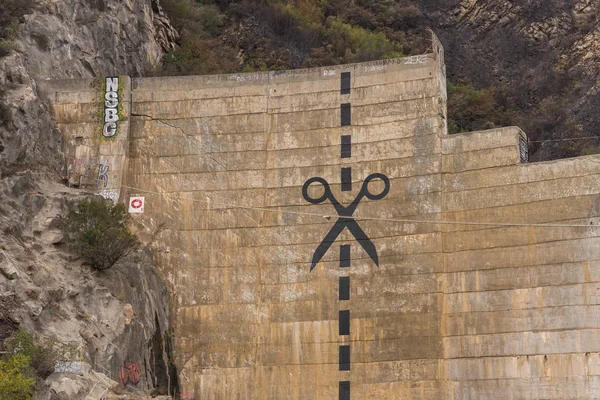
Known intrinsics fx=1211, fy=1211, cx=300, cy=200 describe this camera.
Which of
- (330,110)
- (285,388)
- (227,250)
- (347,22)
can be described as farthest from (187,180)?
(347,22)

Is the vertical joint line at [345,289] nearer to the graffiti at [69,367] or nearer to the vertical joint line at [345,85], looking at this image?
the vertical joint line at [345,85]

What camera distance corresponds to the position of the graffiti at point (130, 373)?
42500 mm

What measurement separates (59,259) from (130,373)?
498cm

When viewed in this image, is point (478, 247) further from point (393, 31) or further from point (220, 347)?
point (393, 31)

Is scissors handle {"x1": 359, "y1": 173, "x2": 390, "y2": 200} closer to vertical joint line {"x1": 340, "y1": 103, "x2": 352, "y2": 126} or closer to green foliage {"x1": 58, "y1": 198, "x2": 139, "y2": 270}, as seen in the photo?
vertical joint line {"x1": 340, "y1": 103, "x2": 352, "y2": 126}

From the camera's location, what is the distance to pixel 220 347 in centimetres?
4672

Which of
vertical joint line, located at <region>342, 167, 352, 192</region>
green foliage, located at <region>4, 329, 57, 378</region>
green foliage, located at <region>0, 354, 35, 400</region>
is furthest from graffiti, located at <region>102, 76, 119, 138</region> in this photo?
green foliage, located at <region>0, 354, 35, 400</region>

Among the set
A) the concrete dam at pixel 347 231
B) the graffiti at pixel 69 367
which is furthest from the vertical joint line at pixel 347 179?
the graffiti at pixel 69 367

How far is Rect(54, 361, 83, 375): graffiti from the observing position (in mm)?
38250

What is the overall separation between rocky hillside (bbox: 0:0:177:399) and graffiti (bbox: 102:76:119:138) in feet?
6.55

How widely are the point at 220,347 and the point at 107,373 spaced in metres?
6.38

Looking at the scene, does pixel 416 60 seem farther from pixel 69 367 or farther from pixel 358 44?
pixel 358 44

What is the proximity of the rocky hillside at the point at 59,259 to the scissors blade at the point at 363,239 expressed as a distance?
772 cm

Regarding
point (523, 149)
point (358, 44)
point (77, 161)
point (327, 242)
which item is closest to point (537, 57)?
point (358, 44)
